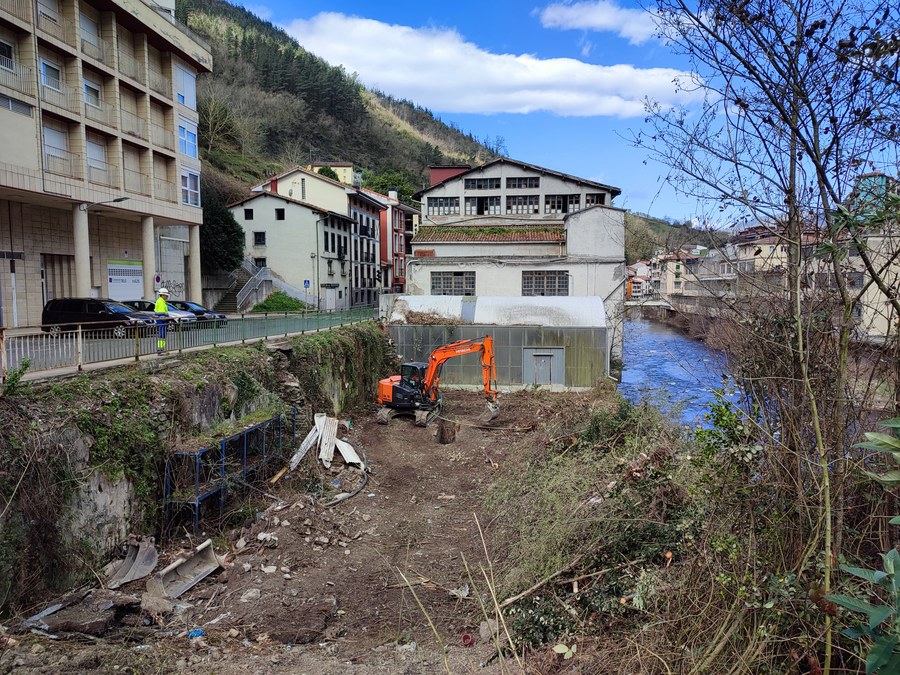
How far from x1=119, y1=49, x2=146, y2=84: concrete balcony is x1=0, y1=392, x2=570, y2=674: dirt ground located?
22.3 meters

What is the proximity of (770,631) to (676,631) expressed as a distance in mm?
1119

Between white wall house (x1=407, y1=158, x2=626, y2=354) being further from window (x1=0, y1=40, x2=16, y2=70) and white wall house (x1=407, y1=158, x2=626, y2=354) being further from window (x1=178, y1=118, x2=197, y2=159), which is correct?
window (x1=0, y1=40, x2=16, y2=70)

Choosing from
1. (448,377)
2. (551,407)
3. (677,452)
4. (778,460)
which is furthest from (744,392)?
(448,377)

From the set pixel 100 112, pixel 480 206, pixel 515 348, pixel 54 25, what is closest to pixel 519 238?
pixel 480 206

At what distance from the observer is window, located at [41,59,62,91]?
72.2 feet

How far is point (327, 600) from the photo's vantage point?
9180 mm

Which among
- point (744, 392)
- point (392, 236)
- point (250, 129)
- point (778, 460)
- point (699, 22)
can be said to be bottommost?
point (778, 460)

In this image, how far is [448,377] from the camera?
2661cm

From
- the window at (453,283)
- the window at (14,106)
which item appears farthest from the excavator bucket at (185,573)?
the window at (453,283)

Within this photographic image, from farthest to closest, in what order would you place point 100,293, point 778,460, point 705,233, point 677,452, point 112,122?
point 100,293 < point 112,122 < point 677,452 < point 705,233 < point 778,460

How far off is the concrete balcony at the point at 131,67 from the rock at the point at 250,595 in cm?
2592

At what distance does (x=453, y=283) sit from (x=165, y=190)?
15.9m

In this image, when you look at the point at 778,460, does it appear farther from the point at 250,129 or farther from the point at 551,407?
the point at 250,129

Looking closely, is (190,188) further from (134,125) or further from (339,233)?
(339,233)
